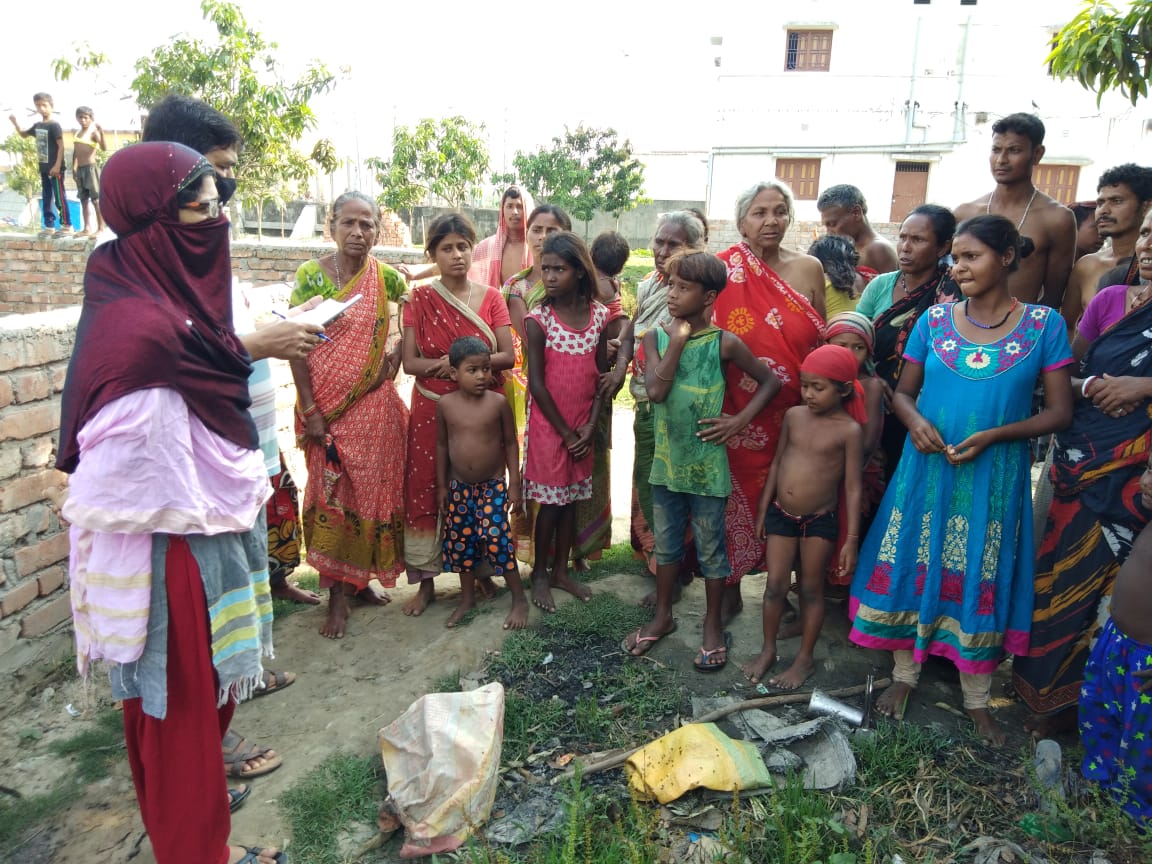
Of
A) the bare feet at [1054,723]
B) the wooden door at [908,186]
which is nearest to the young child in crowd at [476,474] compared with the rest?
the bare feet at [1054,723]

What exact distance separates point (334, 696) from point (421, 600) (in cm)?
77

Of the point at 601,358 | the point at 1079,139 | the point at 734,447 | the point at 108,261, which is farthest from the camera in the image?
the point at 1079,139

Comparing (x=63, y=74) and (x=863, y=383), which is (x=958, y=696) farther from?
(x=63, y=74)

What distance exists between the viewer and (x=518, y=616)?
143 inches

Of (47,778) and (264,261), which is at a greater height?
(264,261)

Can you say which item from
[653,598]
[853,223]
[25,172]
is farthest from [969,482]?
[25,172]

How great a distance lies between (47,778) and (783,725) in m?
2.68

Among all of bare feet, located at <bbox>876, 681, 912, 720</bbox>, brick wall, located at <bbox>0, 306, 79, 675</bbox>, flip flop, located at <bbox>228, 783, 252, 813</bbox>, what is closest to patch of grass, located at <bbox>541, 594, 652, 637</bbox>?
bare feet, located at <bbox>876, 681, 912, 720</bbox>

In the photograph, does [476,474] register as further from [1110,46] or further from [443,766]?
[1110,46]

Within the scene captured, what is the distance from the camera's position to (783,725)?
9.23ft

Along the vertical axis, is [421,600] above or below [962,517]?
below

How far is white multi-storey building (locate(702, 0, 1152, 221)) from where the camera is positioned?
22031 millimetres

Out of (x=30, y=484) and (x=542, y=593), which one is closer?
(x=30, y=484)

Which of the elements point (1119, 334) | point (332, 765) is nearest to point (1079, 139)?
point (1119, 334)
